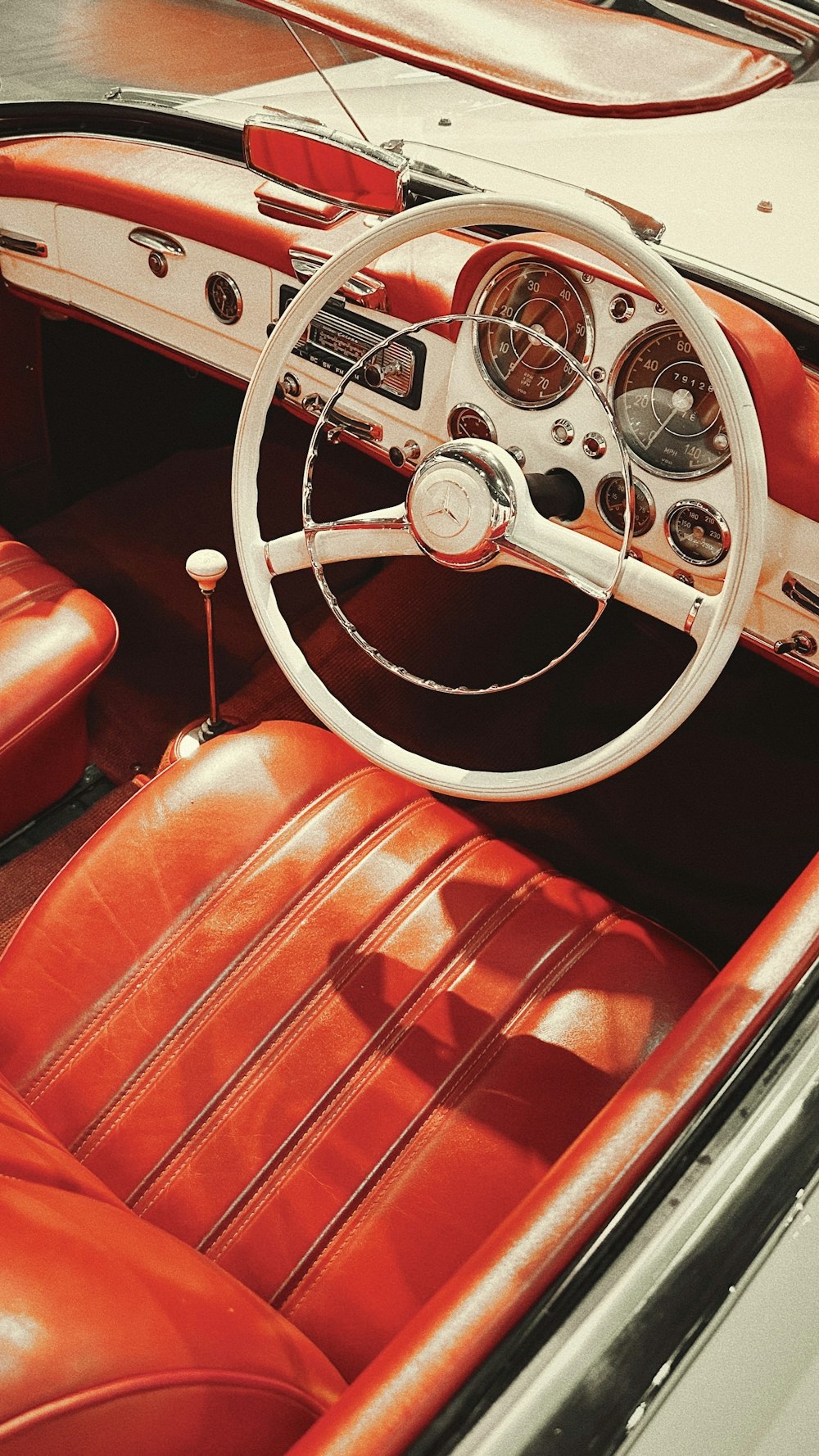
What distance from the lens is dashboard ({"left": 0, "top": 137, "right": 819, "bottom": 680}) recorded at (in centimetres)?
120

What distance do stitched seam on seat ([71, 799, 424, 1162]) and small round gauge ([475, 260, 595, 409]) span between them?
0.53 metres

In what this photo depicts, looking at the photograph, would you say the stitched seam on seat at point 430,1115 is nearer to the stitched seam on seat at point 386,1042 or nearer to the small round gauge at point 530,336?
the stitched seam on seat at point 386,1042

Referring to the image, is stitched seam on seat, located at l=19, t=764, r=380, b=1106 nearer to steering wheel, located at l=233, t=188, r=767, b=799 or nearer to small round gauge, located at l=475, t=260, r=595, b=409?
steering wheel, located at l=233, t=188, r=767, b=799

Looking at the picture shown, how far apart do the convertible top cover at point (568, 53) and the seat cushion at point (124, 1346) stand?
93 centimetres

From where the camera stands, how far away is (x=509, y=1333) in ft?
2.21

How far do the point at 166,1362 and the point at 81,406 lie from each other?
206 centimetres

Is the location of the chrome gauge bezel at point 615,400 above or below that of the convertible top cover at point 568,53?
below

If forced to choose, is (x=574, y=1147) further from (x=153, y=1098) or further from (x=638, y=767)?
(x=638, y=767)

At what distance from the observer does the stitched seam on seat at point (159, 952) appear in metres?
1.15

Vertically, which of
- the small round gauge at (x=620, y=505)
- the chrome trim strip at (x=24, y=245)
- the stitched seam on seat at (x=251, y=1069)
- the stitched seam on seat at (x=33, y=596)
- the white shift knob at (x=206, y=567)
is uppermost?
the small round gauge at (x=620, y=505)

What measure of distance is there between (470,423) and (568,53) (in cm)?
48

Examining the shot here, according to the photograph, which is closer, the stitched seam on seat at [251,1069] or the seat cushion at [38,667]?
the stitched seam on seat at [251,1069]

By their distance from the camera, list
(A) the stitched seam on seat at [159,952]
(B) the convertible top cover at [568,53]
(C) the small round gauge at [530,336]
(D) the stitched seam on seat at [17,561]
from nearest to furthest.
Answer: (B) the convertible top cover at [568,53] → (A) the stitched seam on seat at [159,952] → (C) the small round gauge at [530,336] → (D) the stitched seam on seat at [17,561]

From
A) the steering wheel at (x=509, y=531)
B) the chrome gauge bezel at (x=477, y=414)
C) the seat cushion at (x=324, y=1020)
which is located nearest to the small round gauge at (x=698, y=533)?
the steering wheel at (x=509, y=531)
